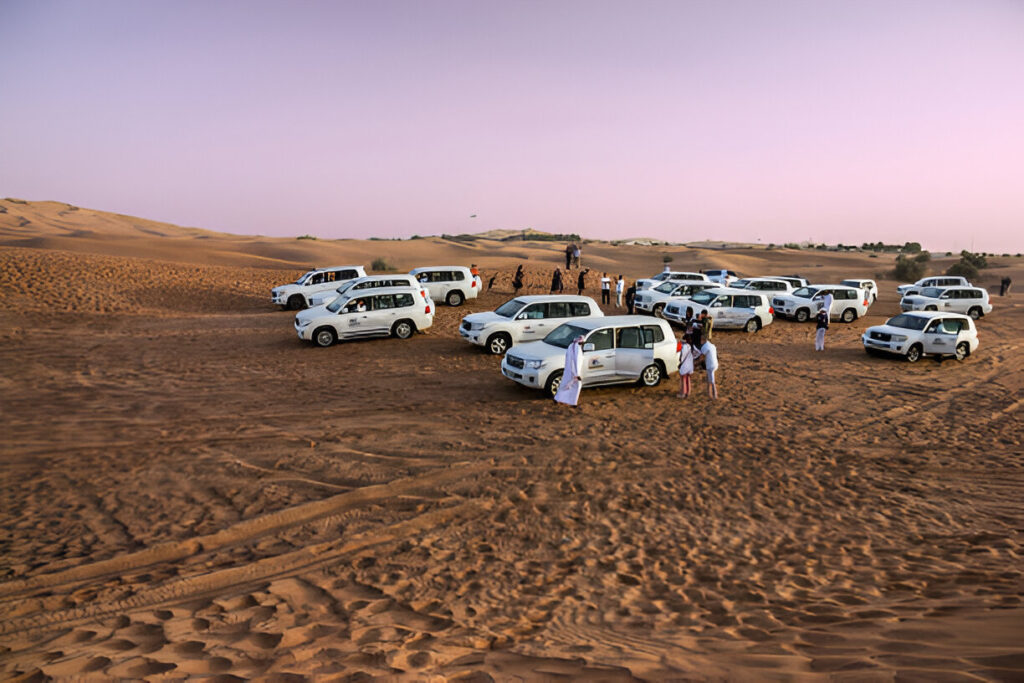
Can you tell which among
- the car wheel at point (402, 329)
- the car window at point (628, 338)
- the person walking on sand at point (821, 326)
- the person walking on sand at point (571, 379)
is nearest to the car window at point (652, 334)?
the car window at point (628, 338)

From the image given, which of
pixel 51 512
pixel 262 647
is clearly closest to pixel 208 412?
pixel 51 512

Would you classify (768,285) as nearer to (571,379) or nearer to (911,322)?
(911,322)

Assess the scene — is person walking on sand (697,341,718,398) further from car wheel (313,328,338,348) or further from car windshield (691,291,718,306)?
car wheel (313,328,338,348)

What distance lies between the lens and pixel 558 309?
16.2 m

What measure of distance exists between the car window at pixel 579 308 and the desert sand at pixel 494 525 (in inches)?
117

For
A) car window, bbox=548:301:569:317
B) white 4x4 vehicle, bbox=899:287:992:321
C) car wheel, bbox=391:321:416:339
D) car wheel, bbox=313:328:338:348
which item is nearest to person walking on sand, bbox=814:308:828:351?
car window, bbox=548:301:569:317

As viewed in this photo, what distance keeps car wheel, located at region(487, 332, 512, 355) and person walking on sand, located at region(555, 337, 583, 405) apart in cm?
460

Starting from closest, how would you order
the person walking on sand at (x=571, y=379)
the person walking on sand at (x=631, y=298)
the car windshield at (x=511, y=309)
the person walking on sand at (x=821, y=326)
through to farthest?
the person walking on sand at (x=571, y=379)
the car windshield at (x=511, y=309)
the person walking on sand at (x=821, y=326)
the person walking on sand at (x=631, y=298)

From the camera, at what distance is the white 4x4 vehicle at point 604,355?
1201 centimetres

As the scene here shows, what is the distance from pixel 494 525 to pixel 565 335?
6606 millimetres

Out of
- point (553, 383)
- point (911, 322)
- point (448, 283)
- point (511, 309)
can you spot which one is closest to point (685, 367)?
point (553, 383)

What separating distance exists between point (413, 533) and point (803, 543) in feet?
14.2

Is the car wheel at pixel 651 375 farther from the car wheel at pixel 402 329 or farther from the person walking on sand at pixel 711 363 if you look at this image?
the car wheel at pixel 402 329

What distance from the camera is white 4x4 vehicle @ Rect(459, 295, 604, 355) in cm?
1594
